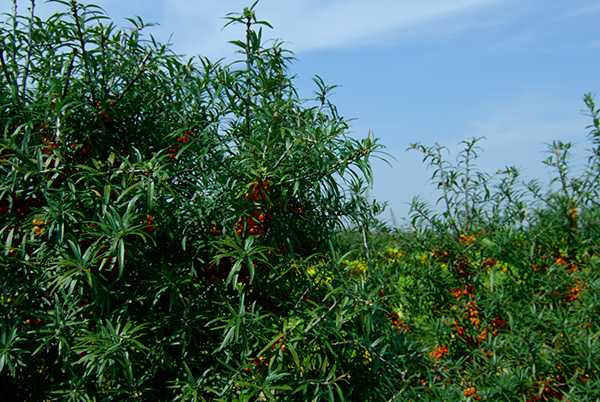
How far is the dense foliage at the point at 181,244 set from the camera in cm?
157

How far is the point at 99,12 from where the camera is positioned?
1933mm

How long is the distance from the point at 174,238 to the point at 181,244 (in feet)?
0.16

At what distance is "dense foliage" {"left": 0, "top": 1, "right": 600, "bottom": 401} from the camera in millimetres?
1573

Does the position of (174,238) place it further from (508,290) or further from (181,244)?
(508,290)

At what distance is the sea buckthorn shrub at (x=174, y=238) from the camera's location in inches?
61.8

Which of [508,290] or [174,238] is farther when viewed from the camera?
[508,290]

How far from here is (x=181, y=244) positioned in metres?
1.78

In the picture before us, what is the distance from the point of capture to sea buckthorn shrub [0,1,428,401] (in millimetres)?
1569

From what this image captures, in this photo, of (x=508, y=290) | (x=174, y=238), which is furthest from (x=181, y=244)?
(x=508, y=290)

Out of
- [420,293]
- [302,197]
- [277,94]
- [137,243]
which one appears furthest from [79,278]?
[420,293]

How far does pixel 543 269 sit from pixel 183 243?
210cm

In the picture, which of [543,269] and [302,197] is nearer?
[302,197]

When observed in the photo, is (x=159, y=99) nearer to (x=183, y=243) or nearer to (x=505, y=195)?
(x=183, y=243)

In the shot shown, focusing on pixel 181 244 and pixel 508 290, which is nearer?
pixel 181 244
